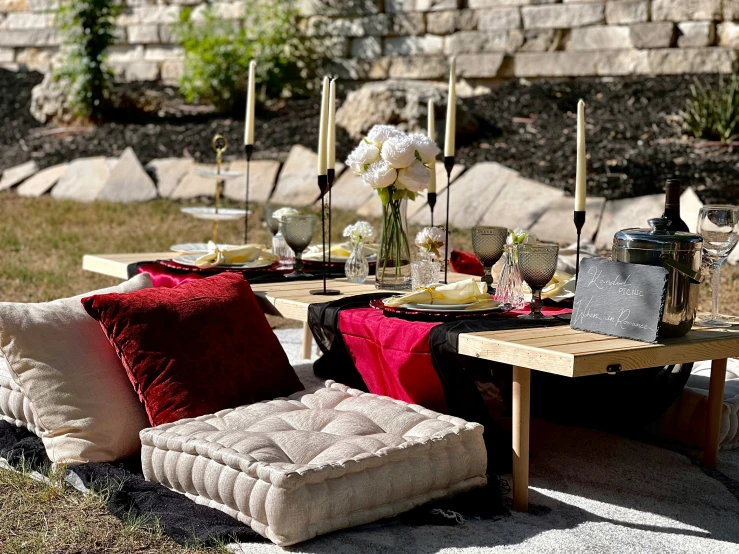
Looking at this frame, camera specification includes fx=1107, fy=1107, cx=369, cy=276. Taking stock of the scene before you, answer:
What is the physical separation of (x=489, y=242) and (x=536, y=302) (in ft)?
1.69

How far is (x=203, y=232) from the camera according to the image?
9266 mm

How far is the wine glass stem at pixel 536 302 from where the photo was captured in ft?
12.9

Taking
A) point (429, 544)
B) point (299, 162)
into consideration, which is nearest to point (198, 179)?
point (299, 162)

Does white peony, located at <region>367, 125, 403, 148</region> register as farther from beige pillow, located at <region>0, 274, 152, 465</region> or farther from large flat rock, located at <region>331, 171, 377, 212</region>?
large flat rock, located at <region>331, 171, 377, 212</region>

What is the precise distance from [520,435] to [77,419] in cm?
159

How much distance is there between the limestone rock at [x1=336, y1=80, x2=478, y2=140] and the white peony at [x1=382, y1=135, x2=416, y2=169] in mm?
5901

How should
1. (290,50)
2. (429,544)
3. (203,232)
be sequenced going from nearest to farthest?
(429,544) → (203,232) → (290,50)

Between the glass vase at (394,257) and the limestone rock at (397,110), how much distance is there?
18.5 ft

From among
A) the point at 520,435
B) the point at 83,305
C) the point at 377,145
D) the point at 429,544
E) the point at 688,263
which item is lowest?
the point at 429,544

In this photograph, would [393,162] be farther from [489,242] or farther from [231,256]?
[231,256]

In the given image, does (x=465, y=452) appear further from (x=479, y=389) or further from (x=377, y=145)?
(x=377, y=145)


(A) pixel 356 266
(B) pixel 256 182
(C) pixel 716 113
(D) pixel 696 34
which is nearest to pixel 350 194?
(B) pixel 256 182

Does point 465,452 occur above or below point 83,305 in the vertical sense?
below

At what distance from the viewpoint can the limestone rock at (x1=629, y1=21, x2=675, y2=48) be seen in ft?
35.7
